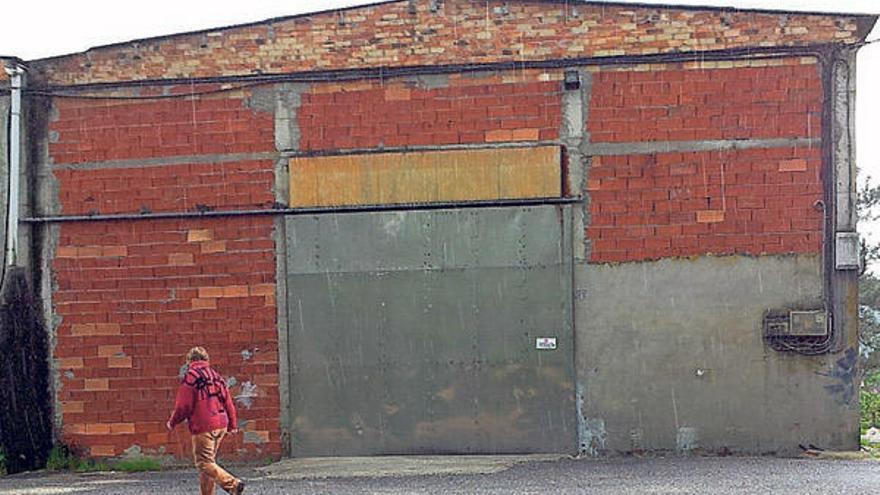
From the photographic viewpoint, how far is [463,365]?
11664 mm

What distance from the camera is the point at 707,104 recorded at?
37.2 feet

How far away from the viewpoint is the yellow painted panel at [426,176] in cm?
1153

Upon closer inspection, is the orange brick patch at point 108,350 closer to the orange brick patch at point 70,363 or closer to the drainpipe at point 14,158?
the orange brick patch at point 70,363

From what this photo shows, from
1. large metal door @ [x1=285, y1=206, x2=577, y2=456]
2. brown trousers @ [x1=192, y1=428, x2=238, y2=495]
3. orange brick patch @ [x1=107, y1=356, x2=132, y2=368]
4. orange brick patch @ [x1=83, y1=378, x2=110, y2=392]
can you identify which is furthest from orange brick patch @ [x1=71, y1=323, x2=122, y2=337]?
brown trousers @ [x1=192, y1=428, x2=238, y2=495]

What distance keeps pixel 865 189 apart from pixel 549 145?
55.9 ft

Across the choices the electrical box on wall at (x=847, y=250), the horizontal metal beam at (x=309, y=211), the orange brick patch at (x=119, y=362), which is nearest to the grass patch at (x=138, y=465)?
the orange brick patch at (x=119, y=362)

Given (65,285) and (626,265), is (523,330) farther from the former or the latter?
(65,285)

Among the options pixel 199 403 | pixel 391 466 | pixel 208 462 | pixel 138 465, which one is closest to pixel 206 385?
pixel 199 403

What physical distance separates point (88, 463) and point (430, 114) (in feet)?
18.9

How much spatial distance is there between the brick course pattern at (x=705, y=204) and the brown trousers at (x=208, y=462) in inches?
187

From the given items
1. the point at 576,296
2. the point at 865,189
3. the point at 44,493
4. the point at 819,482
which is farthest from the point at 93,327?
the point at 865,189

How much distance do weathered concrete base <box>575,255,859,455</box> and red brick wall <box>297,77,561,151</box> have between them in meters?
1.80

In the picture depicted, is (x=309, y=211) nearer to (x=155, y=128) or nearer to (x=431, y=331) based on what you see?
(x=431, y=331)

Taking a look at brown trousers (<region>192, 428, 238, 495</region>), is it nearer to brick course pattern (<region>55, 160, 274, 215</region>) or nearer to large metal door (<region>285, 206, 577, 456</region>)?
large metal door (<region>285, 206, 577, 456</region>)
